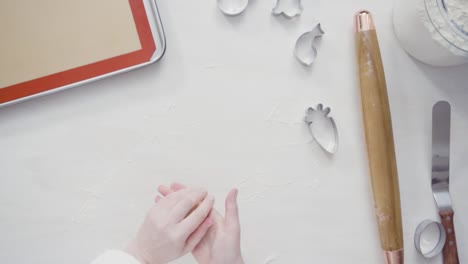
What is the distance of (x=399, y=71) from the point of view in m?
0.43

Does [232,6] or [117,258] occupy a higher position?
[232,6]

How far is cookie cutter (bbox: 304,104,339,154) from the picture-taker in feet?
1.41

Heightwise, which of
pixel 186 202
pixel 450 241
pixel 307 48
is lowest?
pixel 450 241

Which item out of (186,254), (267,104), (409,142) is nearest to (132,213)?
(186,254)

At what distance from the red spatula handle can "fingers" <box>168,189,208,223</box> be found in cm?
25

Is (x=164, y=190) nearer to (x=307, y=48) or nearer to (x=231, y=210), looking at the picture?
(x=231, y=210)

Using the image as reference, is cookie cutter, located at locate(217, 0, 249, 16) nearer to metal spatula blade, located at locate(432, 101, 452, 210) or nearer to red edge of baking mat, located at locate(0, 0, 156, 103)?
red edge of baking mat, located at locate(0, 0, 156, 103)

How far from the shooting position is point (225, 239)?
1.27ft

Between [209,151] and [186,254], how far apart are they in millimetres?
116

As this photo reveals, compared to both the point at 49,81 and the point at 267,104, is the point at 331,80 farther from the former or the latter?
the point at 49,81

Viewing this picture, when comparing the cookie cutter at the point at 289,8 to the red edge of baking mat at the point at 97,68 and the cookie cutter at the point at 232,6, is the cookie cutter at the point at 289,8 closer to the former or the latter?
the cookie cutter at the point at 232,6

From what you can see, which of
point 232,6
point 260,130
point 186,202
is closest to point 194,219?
point 186,202

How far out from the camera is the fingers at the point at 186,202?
392mm

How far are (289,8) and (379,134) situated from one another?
0.16m
